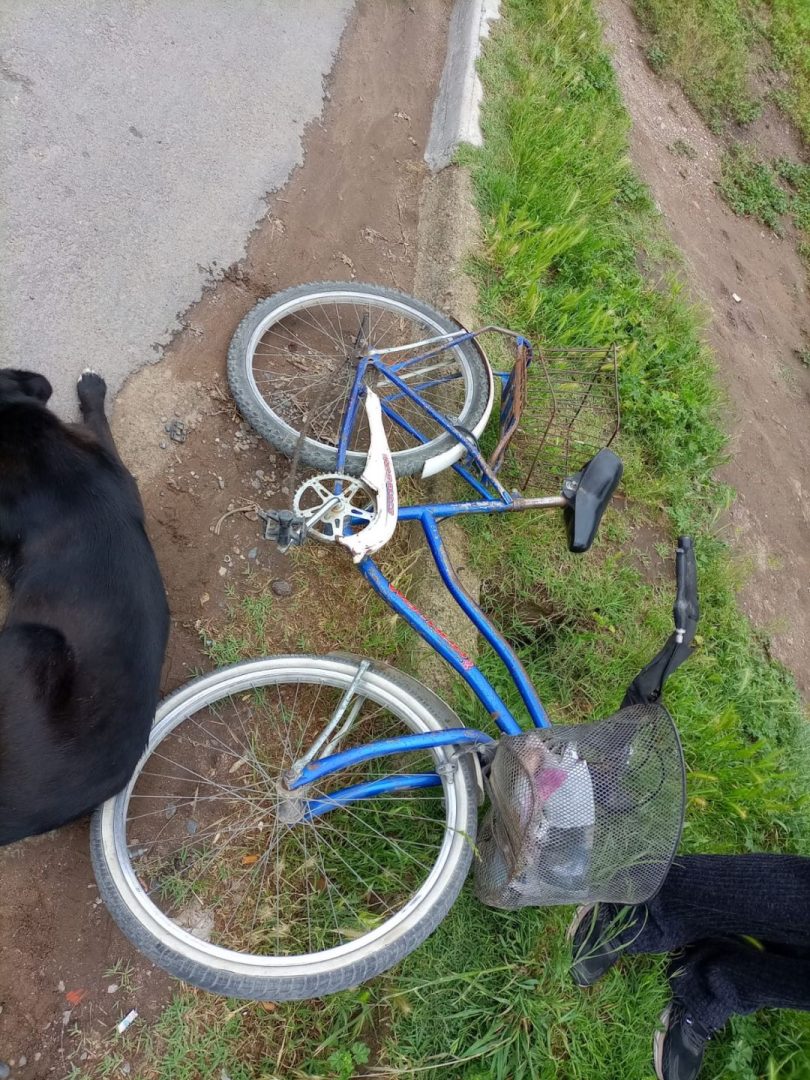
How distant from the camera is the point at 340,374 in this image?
3084mm

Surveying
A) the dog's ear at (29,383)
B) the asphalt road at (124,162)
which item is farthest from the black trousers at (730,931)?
the asphalt road at (124,162)

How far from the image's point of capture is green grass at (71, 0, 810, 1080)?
93.4 inches

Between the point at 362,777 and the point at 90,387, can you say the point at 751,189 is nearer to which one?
the point at 90,387

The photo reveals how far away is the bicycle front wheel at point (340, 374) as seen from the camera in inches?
119

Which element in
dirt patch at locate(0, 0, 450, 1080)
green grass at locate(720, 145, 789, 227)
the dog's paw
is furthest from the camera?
green grass at locate(720, 145, 789, 227)

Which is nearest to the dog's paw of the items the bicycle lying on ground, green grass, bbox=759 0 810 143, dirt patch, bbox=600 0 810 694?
the bicycle lying on ground

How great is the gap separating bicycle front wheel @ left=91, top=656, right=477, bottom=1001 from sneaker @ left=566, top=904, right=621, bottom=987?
65 cm

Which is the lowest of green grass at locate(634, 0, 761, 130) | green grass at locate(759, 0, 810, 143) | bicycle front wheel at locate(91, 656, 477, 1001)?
bicycle front wheel at locate(91, 656, 477, 1001)

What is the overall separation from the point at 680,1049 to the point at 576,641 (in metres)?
1.66

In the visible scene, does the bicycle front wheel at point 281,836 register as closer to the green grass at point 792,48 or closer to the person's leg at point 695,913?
the person's leg at point 695,913

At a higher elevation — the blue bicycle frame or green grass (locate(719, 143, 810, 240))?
green grass (locate(719, 143, 810, 240))

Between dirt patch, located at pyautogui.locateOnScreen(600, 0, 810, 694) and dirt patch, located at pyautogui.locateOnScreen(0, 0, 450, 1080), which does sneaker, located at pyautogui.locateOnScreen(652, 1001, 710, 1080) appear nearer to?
dirt patch, located at pyautogui.locateOnScreen(0, 0, 450, 1080)

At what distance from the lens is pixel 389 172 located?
14.4 feet

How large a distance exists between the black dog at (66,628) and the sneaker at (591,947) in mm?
1791
